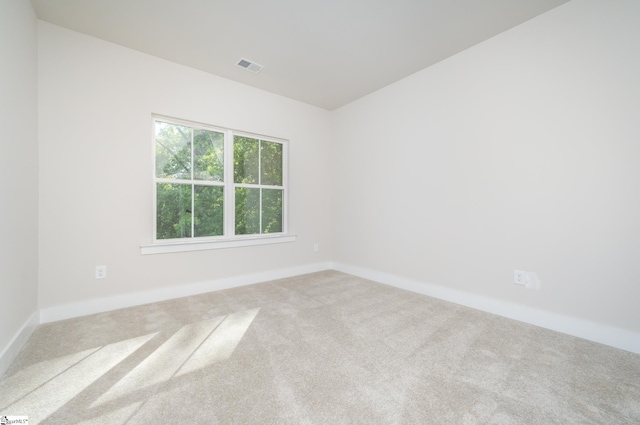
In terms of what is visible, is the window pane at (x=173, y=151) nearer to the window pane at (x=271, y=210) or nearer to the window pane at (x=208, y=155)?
the window pane at (x=208, y=155)

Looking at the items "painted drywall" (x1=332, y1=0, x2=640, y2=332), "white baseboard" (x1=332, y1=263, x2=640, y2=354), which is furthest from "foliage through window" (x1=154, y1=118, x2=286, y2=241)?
"white baseboard" (x1=332, y1=263, x2=640, y2=354)

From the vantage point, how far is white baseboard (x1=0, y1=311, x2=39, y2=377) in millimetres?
1599

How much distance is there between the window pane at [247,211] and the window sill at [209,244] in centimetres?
13

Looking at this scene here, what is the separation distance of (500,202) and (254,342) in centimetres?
254

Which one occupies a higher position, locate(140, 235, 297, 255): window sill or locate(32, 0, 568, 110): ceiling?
locate(32, 0, 568, 110): ceiling

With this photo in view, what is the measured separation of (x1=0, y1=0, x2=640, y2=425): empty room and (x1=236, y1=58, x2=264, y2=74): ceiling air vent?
1.6 inches

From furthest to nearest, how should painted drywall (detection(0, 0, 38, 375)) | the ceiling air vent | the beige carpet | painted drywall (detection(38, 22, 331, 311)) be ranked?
the ceiling air vent, painted drywall (detection(38, 22, 331, 311)), painted drywall (detection(0, 0, 38, 375)), the beige carpet

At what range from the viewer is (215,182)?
129 inches

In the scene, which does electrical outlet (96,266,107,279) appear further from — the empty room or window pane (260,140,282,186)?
window pane (260,140,282,186)

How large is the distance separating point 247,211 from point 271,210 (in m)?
0.38

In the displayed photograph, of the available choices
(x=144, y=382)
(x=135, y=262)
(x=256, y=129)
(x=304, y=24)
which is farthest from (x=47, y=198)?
(x=304, y=24)

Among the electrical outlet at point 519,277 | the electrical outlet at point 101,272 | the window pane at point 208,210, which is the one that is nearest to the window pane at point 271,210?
the window pane at point 208,210

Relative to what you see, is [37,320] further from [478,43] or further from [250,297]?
[478,43]

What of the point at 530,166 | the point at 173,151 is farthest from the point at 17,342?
the point at 530,166
